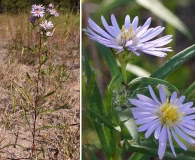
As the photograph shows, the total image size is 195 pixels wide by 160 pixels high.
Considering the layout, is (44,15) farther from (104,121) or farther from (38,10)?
(104,121)

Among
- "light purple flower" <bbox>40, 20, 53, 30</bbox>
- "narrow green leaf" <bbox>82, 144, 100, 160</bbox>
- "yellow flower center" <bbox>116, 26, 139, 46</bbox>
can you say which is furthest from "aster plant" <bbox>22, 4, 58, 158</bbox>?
"yellow flower center" <bbox>116, 26, 139, 46</bbox>

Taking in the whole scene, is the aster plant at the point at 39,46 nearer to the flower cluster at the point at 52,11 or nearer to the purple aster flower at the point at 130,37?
the flower cluster at the point at 52,11

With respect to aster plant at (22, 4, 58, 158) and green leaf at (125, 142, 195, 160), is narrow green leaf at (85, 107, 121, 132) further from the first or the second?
aster plant at (22, 4, 58, 158)

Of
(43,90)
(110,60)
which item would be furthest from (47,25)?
(110,60)

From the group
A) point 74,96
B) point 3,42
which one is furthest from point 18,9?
point 74,96

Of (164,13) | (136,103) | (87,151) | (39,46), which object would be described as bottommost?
(87,151)

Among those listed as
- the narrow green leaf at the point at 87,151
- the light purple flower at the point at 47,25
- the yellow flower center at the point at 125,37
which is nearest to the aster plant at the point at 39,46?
the light purple flower at the point at 47,25

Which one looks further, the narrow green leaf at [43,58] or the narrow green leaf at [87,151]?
the narrow green leaf at [43,58]

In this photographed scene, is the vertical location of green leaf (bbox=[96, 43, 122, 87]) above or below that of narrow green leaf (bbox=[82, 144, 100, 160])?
above
